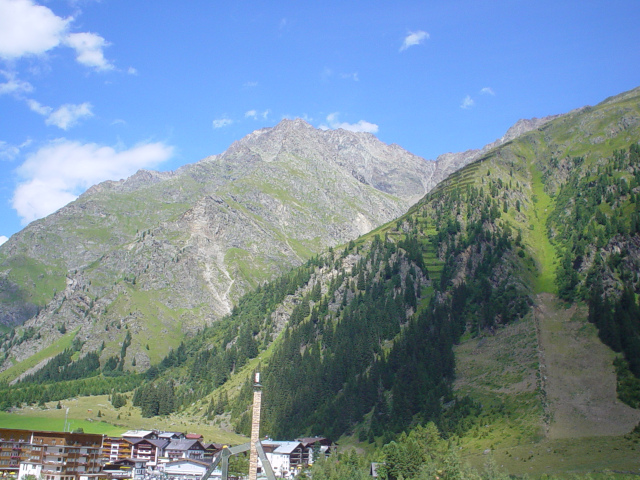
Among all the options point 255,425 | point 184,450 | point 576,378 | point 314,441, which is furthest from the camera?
point 314,441

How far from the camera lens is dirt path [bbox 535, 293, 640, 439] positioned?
132 m

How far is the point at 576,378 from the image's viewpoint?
152625 mm

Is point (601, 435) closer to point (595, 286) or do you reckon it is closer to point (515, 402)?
point (515, 402)

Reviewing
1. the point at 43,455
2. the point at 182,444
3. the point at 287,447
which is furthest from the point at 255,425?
the point at 182,444

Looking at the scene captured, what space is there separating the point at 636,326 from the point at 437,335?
6156cm

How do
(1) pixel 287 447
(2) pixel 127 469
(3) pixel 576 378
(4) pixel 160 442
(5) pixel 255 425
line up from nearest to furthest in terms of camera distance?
(5) pixel 255 425, (2) pixel 127 469, (3) pixel 576 378, (1) pixel 287 447, (4) pixel 160 442

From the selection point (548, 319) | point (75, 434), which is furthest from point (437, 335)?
point (75, 434)

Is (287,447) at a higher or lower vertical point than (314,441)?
lower

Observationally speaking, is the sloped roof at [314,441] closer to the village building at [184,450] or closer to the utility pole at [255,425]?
the village building at [184,450]

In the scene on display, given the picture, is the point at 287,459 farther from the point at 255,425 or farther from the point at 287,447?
the point at 255,425

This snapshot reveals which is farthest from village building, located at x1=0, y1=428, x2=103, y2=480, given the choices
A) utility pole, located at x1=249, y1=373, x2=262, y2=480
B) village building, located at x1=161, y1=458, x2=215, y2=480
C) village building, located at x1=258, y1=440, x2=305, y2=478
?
utility pole, located at x1=249, y1=373, x2=262, y2=480

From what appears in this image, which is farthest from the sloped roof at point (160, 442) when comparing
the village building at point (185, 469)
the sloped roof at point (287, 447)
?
the sloped roof at point (287, 447)

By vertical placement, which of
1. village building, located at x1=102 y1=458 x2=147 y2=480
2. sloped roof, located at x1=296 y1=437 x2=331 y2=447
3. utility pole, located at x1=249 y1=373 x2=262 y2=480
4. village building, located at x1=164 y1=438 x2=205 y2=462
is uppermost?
utility pole, located at x1=249 y1=373 x2=262 y2=480

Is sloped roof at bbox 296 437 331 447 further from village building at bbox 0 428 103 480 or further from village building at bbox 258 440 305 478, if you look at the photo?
village building at bbox 0 428 103 480
